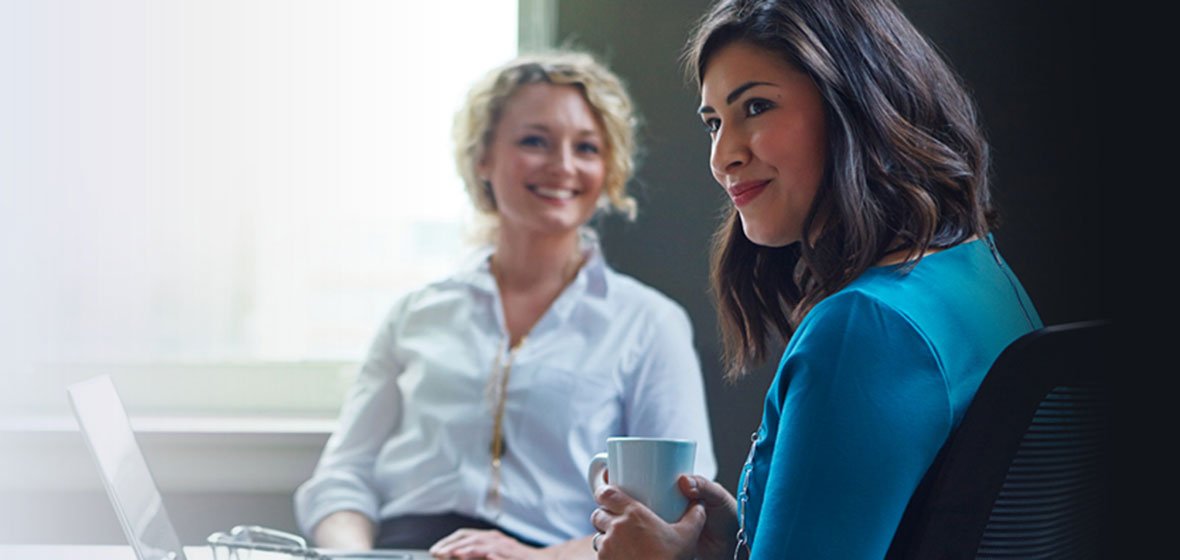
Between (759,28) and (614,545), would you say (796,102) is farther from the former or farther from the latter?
(614,545)

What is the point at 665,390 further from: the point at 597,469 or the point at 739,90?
the point at 739,90

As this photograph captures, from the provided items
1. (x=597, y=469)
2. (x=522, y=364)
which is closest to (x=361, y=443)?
(x=522, y=364)

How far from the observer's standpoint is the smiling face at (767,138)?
82 centimetres

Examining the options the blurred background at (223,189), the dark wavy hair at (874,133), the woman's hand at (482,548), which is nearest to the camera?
the dark wavy hair at (874,133)

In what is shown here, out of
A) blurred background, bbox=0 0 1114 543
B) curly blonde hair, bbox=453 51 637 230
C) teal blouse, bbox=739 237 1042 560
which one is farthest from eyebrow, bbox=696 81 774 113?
blurred background, bbox=0 0 1114 543

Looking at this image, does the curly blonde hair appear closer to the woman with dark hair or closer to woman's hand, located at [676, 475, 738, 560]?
the woman with dark hair

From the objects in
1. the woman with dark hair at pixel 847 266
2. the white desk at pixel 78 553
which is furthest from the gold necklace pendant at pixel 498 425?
the woman with dark hair at pixel 847 266

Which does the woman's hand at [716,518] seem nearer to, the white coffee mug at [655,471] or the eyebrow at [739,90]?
the white coffee mug at [655,471]

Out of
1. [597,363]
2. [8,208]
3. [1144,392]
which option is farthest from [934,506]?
[8,208]

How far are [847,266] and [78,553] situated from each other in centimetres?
91

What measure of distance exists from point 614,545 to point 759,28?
0.47 meters

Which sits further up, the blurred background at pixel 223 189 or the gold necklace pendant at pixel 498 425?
the blurred background at pixel 223 189

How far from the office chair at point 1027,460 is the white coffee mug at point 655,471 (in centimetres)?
26

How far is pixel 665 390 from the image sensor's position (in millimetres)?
1705
